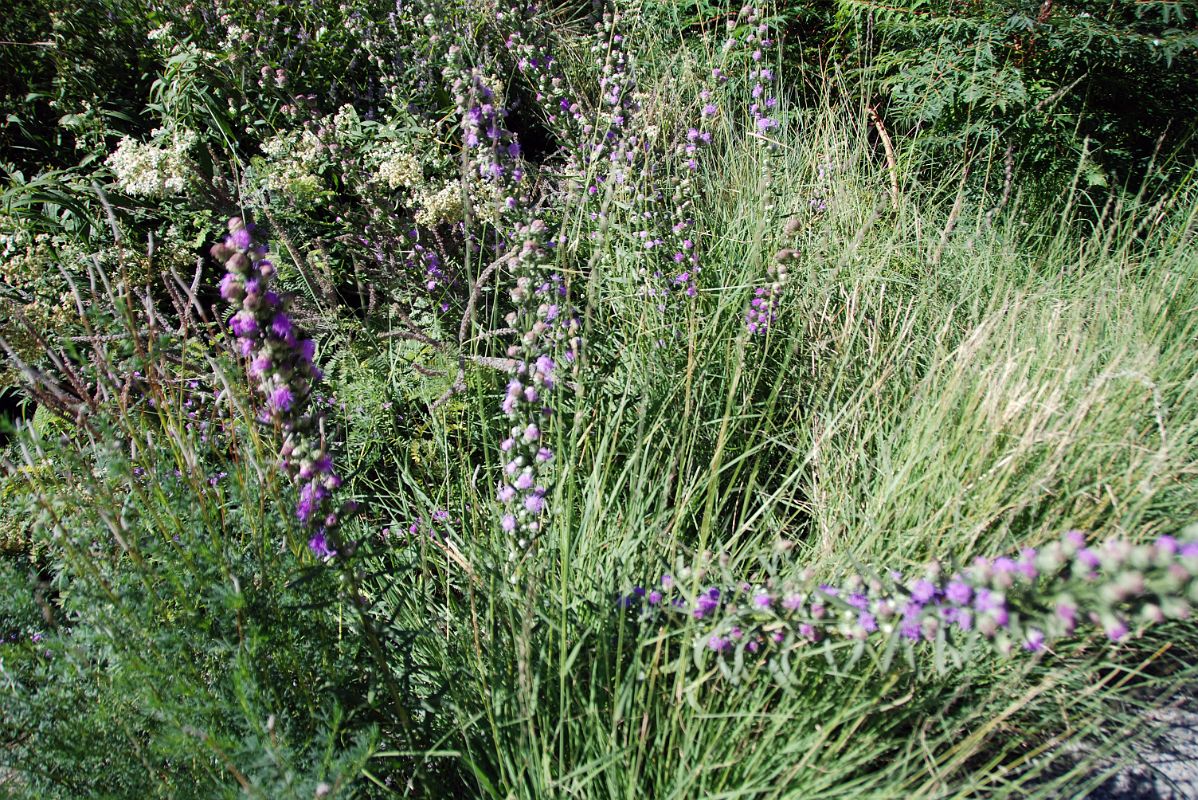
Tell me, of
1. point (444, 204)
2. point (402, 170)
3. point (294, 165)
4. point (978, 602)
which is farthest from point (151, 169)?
point (978, 602)

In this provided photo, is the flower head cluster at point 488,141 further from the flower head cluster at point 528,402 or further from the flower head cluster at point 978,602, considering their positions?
the flower head cluster at point 978,602

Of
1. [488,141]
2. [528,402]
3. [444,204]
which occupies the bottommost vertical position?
[528,402]

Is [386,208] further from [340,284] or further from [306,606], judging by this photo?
[306,606]

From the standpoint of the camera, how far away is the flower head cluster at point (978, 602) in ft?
2.99

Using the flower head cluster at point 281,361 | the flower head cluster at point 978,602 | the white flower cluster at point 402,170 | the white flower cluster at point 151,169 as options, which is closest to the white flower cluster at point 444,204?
the white flower cluster at point 402,170

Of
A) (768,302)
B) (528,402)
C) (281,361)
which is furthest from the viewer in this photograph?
(768,302)

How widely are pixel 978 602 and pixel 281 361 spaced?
1098 millimetres

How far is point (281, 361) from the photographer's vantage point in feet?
3.96

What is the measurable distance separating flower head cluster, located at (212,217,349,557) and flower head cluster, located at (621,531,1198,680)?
57 cm

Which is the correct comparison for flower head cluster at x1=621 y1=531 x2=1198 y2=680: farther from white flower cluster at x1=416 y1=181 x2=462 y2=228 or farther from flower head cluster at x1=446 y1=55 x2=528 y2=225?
white flower cluster at x1=416 y1=181 x2=462 y2=228

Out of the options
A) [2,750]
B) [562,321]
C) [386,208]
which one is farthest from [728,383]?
[2,750]

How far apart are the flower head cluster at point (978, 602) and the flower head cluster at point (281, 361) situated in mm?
569

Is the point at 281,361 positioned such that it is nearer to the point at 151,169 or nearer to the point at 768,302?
the point at 768,302

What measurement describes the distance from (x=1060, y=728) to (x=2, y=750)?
6.84 feet
